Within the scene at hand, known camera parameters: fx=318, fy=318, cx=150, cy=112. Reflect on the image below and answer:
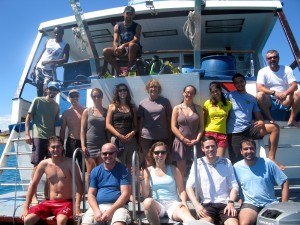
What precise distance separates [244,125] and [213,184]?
1048 millimetres

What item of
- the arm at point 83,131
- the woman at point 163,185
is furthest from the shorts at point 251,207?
the arm at point 83,131

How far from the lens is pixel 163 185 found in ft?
12.3

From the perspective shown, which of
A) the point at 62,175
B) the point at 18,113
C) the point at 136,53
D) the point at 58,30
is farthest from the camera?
the point at 58,30

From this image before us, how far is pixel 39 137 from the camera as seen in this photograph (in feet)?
15.8

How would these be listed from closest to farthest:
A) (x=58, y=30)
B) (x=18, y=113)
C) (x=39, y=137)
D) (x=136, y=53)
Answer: (x=39, y=137) < (x=136, y=53) < (x=18, y=113) < (x=58, y=30)

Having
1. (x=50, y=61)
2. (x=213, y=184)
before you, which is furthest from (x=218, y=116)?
(x=50, y=61)

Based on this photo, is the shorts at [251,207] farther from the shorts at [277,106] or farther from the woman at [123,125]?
the shorts at [277,106]

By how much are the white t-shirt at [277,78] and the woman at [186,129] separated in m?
1.11

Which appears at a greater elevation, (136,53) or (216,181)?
(136,53)

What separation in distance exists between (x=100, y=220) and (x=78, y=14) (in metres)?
3.62

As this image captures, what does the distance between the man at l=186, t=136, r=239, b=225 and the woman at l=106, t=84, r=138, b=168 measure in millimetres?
1030

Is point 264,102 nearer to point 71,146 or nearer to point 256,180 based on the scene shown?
point 256,180

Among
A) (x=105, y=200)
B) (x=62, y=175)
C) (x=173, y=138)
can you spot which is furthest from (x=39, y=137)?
(x=173, y=138)

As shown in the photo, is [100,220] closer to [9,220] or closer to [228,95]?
[9,220]
